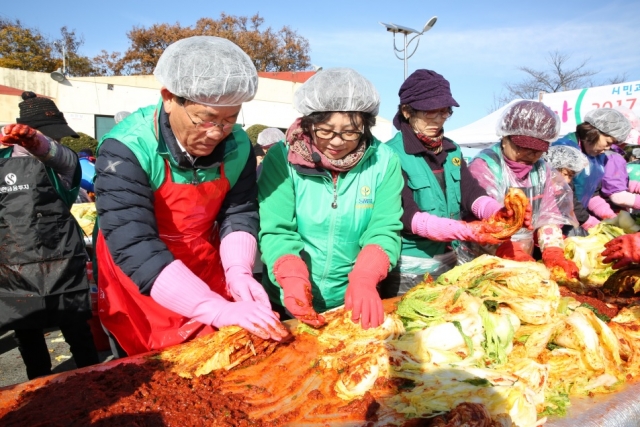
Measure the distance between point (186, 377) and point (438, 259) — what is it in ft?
5.82

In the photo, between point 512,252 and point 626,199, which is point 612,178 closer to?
point 626,199

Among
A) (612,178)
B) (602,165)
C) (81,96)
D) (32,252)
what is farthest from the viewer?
(81,96)

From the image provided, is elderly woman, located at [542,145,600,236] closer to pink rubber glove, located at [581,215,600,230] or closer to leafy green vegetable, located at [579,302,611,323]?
pink rubber glove, located at [581,215,600,230]

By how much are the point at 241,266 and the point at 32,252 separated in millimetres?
1916

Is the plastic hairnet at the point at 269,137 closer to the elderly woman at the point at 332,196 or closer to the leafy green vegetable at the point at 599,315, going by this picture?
the elderly woman at the point at 332,196

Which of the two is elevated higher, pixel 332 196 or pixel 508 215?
pixel 332 196

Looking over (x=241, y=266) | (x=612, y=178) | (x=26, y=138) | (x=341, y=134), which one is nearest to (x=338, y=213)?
(x=341, y=134)

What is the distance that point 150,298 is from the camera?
94.3 inches

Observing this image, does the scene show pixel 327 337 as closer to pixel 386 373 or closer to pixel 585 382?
pixel 386 373

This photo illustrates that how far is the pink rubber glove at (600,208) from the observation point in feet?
18.1

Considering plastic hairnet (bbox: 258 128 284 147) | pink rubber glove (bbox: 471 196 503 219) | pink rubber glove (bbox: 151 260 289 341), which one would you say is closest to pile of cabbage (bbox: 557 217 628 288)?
pink rubber glove (bbox: 471 196 503 219)

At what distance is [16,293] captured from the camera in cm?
331

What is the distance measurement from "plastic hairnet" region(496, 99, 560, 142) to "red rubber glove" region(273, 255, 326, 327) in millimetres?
1928

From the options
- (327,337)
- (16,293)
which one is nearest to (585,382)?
→ (327,337)
